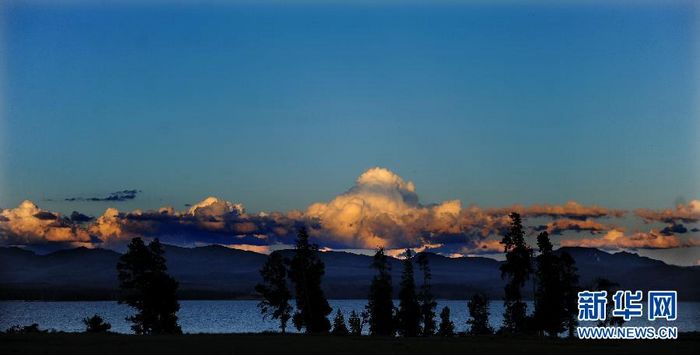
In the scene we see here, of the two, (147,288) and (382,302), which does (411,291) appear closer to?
(382,302)

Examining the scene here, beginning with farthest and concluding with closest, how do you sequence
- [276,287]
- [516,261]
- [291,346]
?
[276,287] → [516,261] → [291,346]

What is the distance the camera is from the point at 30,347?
190ft

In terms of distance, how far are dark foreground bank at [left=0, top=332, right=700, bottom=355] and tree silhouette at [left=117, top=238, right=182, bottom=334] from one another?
2508 cm

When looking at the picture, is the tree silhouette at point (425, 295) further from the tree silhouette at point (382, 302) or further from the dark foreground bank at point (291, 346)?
the dark foreground bank at point (291, 346)

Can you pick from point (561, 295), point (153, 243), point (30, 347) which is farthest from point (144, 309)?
point (561, 295)

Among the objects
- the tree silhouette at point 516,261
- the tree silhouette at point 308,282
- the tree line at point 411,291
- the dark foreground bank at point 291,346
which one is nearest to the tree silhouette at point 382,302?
the tree line at point 411,291

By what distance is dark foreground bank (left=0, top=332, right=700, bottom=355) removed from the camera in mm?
57919

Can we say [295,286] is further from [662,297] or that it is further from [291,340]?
[662,297]

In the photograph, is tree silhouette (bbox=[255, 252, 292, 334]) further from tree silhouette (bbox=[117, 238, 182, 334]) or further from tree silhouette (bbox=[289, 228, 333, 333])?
tree silhouette (bbox=[117, 238, 182, 334])

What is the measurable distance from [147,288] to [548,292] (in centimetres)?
4618

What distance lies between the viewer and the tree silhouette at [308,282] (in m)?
108

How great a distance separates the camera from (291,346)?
6297 centimetres

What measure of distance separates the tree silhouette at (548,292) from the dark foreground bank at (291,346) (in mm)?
20767

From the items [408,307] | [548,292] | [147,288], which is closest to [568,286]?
[548,292]
